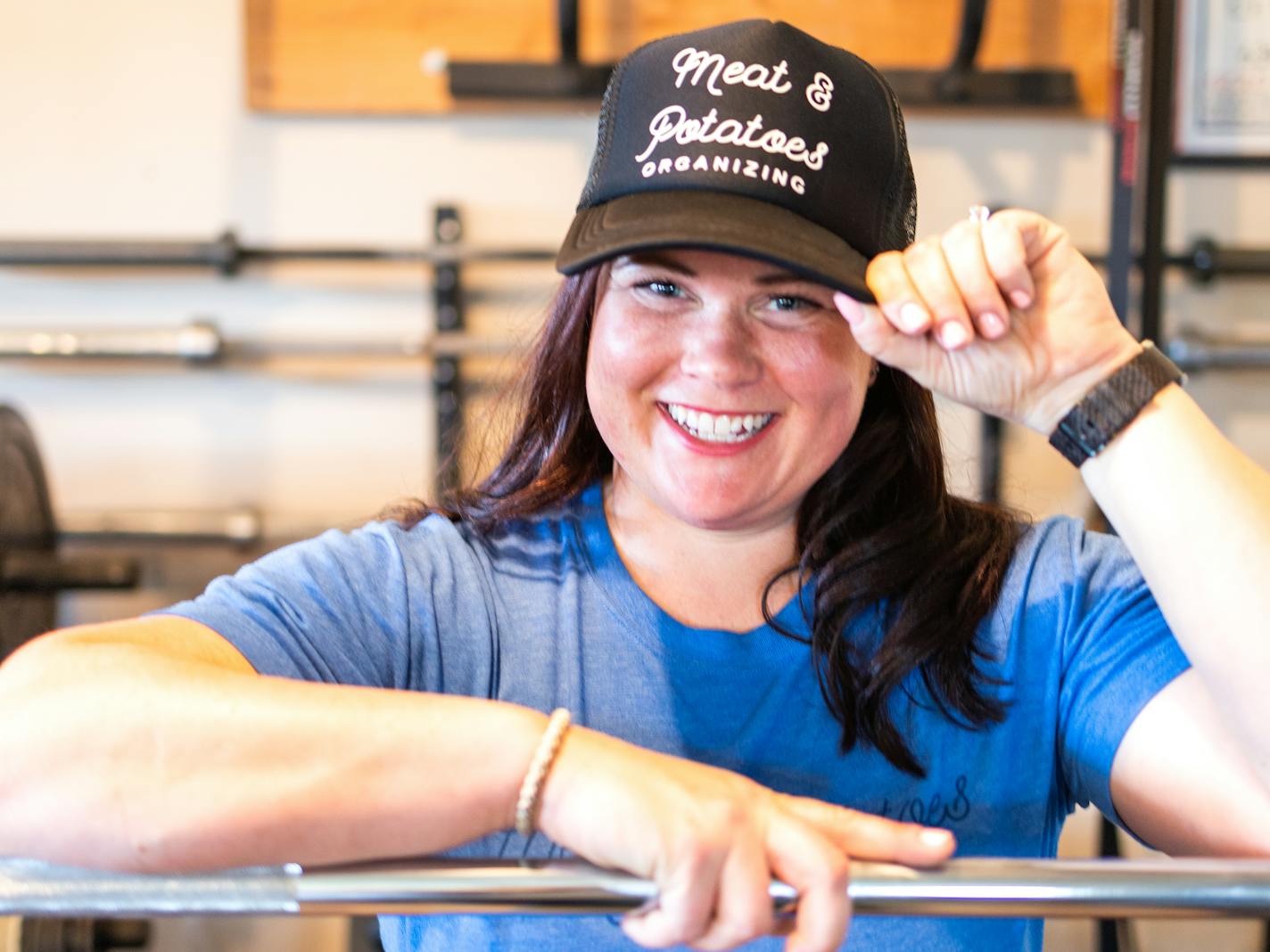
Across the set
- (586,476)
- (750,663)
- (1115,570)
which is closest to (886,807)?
(750,663)

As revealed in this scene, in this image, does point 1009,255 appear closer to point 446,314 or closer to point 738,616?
point 738,616

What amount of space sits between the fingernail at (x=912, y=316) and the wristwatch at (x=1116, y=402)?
0.46ft

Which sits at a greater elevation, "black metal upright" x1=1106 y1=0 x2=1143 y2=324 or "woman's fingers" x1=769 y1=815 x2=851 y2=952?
"black metal upright" x1=1106 y1=0 x2=1143 y2=324

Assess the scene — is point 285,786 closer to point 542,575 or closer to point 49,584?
point 542,575

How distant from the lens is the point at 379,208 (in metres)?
2.34

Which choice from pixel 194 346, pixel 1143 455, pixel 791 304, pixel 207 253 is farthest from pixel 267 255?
pixel 1143 455

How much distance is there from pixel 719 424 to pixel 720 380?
4 cm

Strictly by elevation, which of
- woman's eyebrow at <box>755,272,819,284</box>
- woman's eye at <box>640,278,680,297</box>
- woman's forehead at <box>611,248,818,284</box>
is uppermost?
woman's forehead at <box>611,248,818,284</box>

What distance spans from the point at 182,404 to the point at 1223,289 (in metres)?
1.96

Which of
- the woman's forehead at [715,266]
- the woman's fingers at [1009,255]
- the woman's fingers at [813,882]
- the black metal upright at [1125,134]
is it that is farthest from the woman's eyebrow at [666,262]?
the black metal upright at [1125,134]

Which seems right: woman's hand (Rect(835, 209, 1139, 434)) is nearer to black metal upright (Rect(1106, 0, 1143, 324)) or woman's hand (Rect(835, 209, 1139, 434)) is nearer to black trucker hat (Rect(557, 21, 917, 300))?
black trucker hat (Rect(557, 21, 917, 300))

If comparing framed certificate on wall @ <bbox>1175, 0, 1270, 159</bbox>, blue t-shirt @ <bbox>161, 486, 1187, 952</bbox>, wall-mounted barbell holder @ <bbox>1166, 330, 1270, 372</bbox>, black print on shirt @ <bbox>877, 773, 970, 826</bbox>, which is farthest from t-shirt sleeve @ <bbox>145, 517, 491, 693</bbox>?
framed certificate on wall @ <bbox>1175, 0, 1270, 159</bbox>

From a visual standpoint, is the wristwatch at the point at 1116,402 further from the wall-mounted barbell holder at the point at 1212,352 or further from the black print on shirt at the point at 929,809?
the wall-mounted barbell holder at the point at 1212,352

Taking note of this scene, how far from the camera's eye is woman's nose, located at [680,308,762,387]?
3.20 ft
